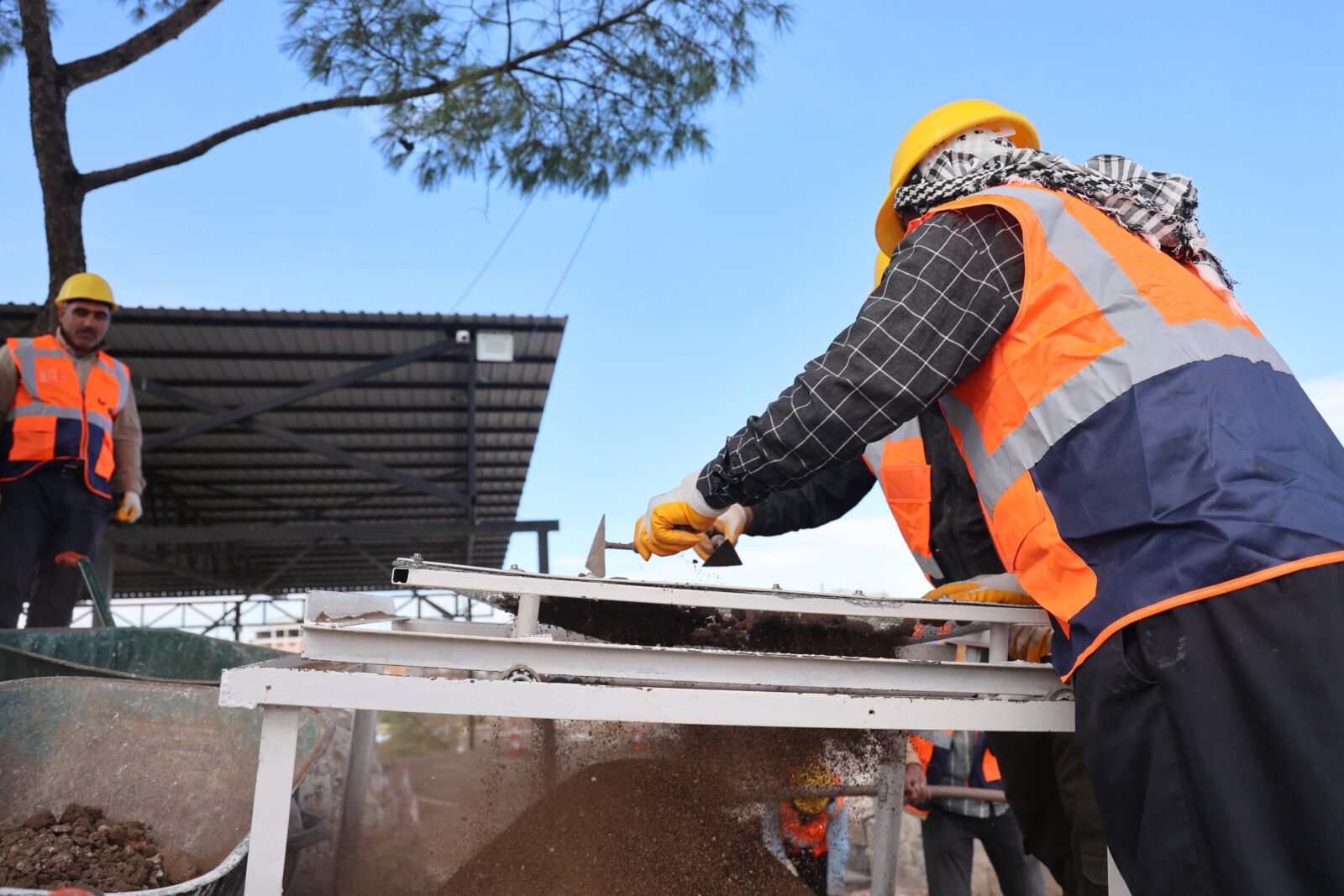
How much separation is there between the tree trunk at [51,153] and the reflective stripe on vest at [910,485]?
4.86 metres

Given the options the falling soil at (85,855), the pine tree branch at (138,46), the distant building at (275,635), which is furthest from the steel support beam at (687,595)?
the distant building at (275,635)

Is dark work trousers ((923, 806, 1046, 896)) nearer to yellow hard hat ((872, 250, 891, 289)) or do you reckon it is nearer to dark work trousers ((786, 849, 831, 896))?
dark work trousers ((786, 849, 831, 896))

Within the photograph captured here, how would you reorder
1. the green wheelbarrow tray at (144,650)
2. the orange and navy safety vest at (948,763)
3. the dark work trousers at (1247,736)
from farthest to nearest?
1. the orange and navy safety vest at (948,763)
2. the green wheelbarrow tray at (144,650)
3. the dark work trousers at (1247,736)

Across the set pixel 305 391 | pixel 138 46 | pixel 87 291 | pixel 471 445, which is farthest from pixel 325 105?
pixel 471 445

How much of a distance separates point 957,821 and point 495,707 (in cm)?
353

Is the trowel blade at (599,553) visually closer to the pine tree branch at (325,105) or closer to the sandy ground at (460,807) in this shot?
the sandy ground at (460,807)

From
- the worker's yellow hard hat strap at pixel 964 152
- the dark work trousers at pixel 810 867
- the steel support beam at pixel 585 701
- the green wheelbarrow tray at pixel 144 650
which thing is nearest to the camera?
the steel support beam at pixel 585 701

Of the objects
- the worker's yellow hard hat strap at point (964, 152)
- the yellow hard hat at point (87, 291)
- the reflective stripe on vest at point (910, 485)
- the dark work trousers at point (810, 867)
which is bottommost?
the dark work trousers at point (810, 867)

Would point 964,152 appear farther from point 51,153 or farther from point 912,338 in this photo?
point 51,153

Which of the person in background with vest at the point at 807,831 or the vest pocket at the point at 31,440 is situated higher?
the vest pocket at the point at 31,440

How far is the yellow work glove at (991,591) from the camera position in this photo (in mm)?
1824

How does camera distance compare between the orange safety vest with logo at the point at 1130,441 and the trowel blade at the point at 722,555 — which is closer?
the orange safety vest with logo at the point at 1130,441

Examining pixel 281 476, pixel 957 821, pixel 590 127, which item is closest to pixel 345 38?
pixel 590 127

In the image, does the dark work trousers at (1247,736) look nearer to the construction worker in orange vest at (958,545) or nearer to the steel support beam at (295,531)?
the construction worker in orange vest at (958,545)
